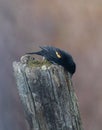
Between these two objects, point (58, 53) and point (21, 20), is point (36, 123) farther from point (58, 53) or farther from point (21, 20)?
point (21, 20)

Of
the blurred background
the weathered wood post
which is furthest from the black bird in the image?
the blurred background

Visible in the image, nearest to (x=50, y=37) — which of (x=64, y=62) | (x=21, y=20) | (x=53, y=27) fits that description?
(x=53, y=27)

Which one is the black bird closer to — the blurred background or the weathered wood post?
the weathered wood post

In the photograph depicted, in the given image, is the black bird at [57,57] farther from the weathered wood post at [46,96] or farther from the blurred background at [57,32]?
the blurred background at [57,32]

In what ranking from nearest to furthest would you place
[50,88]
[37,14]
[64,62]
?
[50,88]
[64,62]
[37,14]

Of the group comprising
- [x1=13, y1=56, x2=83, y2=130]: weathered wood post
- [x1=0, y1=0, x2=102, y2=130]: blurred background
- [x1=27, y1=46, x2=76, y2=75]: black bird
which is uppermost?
[x1=0, y1=0, x2=102, y2=130]: blurred background

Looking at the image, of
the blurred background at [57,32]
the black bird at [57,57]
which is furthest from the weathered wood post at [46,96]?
the blurred background at [57,32]

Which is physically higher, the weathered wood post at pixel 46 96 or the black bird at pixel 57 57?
the black bird at pixel 57 57
